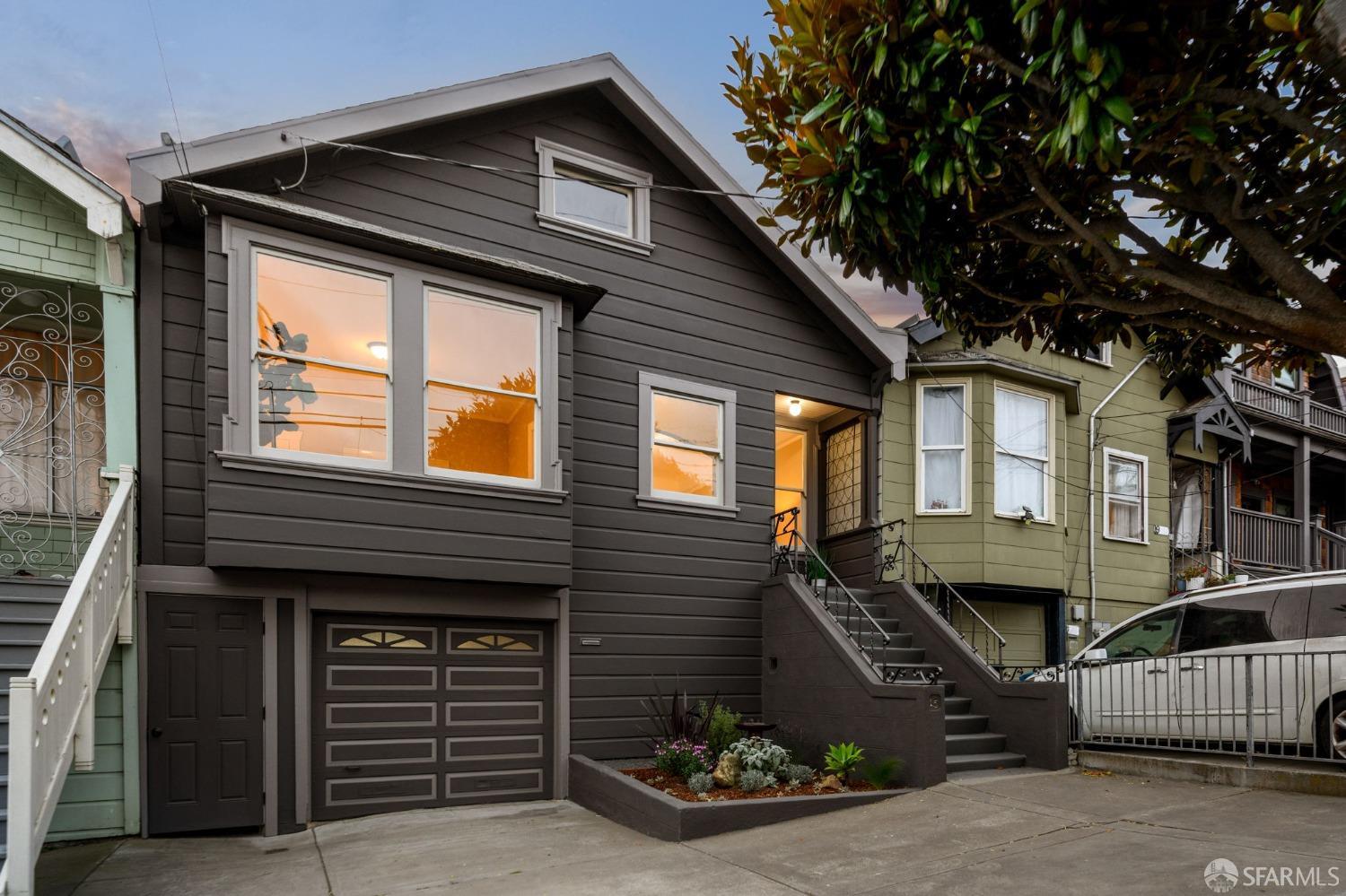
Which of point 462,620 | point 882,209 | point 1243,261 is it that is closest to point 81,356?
point 462,620

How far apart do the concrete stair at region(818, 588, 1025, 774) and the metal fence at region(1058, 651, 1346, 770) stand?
0.99 m

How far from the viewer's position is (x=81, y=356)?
8.65m

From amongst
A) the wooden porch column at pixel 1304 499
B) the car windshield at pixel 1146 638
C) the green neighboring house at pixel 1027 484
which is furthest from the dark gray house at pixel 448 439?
the wooden porch column at pixel 1304 499

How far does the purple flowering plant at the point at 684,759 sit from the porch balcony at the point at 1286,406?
44.8ft

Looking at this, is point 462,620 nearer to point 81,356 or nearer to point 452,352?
point 452,352

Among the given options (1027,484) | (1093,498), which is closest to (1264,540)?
(1093,498)

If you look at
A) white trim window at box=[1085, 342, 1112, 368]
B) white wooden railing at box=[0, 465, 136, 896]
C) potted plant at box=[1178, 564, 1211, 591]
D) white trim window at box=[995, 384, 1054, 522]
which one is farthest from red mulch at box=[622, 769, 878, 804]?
potted plant at box=[1178, 564, 1211, 591]

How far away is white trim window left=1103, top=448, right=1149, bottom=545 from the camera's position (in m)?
15.1

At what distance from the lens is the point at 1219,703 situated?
8508 mm

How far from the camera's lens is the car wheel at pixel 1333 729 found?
26.0 ft

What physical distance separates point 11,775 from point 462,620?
14.5 feet

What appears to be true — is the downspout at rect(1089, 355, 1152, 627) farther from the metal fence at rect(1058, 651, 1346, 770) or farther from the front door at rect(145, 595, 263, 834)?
the front door at rect(145, 595, 263, 834)

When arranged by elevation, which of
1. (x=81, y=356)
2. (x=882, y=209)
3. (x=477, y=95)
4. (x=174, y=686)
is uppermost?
(x=477, y=95)

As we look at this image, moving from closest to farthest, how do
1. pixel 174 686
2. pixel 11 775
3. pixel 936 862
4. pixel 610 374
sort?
pixel 11 775, pixel 936 862, pixel 174 686, pixel 610 374
